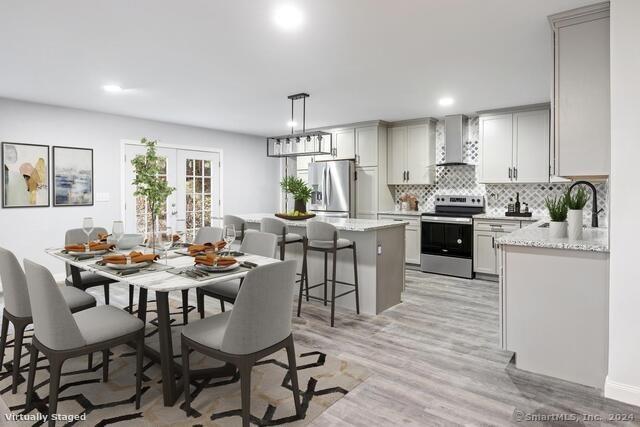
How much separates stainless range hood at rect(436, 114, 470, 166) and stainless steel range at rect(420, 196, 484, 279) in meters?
0.63

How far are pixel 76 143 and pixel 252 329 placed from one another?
4841 mm

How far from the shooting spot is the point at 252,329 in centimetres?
185

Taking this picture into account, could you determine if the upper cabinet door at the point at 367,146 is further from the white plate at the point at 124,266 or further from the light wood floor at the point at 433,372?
the white plate at the point at 124,266

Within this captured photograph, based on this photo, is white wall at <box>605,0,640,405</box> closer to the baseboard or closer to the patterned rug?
the baseboard

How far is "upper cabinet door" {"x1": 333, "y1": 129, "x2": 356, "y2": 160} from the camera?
657cm

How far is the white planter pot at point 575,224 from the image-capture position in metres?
2.63

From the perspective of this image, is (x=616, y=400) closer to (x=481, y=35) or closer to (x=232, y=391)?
(x=232, y=391)

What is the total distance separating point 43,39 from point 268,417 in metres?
3.18

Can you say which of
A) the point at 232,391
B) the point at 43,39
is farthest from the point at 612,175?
the point at 43,39

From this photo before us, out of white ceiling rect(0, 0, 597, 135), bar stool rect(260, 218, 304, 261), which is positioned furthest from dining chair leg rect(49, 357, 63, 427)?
bar stool rect(260, 218, 304, 261)

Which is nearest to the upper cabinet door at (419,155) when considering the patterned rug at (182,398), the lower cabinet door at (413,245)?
the lower cabinet door at (413,245)

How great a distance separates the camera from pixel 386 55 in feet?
10.8

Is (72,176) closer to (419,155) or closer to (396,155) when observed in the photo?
(396,155)

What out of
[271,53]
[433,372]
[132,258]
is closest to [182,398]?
[132,258]
